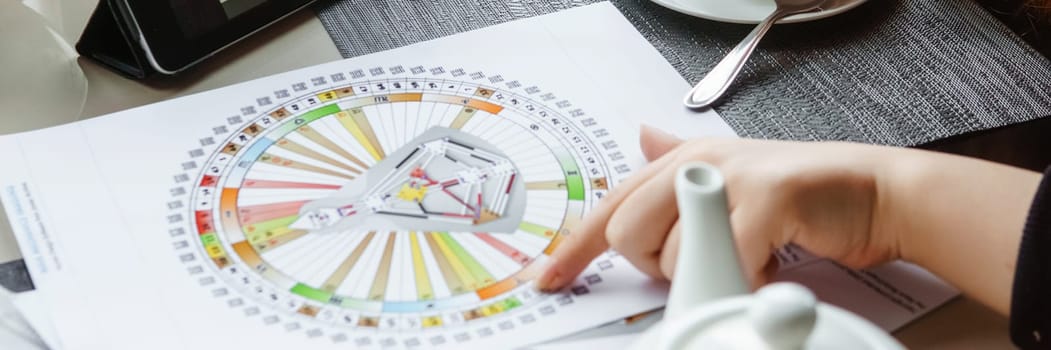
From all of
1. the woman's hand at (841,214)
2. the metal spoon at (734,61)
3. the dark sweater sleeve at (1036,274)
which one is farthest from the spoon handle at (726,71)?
the dark sweater sleeve at (1036,274)

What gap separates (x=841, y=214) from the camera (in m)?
0.53

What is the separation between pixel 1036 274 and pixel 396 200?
12.6 inches

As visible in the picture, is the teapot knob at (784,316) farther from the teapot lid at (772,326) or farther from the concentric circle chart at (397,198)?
the concentric circle chart at (397,198)

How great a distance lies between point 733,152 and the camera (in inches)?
21.6

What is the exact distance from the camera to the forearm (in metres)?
0.51

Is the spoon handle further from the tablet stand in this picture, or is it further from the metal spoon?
the tablet stand

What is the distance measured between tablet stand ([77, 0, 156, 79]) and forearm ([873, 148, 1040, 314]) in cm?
44

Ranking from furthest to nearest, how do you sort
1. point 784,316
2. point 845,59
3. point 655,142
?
1. point 845,59
2. point 655,142
3. point 784,316

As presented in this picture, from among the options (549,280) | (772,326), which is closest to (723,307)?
(772,326)

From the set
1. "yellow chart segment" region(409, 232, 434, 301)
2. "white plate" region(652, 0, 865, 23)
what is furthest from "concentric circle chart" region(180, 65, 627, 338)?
"white plate" region(652, 0, 865, 23)

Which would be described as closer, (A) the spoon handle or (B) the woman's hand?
(B) the woman's hand

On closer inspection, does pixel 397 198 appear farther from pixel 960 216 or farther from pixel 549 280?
pixel 960 216

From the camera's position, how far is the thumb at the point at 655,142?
599 mm

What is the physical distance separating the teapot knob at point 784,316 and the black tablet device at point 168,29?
1.45 ft
